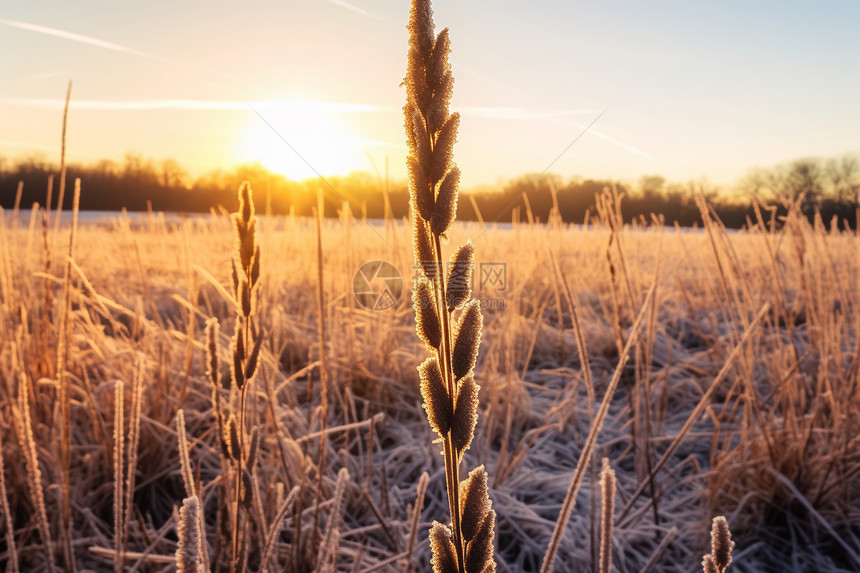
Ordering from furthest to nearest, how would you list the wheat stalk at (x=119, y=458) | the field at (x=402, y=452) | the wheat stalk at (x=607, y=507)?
the field at (x=402, y=452) → the wheat stalk at (x=119, y=458) → the wheat stalk at (x=607, y=507)

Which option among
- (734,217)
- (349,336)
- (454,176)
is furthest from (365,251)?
(734,217)

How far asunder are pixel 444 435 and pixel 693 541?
1.57m

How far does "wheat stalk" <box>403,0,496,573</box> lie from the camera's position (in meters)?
0.32

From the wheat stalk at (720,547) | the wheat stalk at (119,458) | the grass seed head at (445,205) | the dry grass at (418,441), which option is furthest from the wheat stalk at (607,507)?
the wheat stalk at (119,458)

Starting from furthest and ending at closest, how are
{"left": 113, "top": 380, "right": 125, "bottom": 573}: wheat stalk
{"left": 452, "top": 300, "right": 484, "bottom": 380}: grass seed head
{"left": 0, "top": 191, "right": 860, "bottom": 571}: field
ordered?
{"left": 0, "top": 191, "right": 860, "bottom": 571}: field, {"left": 113, "top": 380, "right": 125, "bottom": 573}: wheat stalk, {"left": 452, "top": 300, "right": 484, "bottom": 380}: grass seed head

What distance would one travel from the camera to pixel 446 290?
0.31 meters

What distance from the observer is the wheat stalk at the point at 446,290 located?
12.6 inches

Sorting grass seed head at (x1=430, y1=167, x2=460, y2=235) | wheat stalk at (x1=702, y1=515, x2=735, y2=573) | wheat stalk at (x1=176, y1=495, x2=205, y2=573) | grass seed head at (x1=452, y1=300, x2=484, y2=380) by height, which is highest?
grass seed head at (x1=430, y1=167, x2=460, y2=235)

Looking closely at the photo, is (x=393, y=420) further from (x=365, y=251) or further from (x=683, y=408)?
(x=365, y=251)

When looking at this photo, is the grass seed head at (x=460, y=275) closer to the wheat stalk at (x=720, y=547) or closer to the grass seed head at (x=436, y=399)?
the grass seed head at (x=436, y=399)

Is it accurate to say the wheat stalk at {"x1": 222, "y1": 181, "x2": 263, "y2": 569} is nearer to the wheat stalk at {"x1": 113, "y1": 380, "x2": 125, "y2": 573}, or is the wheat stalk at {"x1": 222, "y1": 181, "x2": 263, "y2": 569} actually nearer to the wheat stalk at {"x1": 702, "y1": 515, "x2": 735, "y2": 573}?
the wheat stalk at {"x1": 113, "y1": 380, "x2": 125, "y2": 573}

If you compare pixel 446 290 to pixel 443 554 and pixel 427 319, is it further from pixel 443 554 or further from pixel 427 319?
pixel 443 554

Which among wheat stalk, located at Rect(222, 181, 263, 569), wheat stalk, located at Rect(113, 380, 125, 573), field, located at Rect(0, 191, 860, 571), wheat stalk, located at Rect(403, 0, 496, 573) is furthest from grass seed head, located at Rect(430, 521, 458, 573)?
wheat stalk, located at Rect(113, 380, 125, 573)

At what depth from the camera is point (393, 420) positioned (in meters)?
2.21
